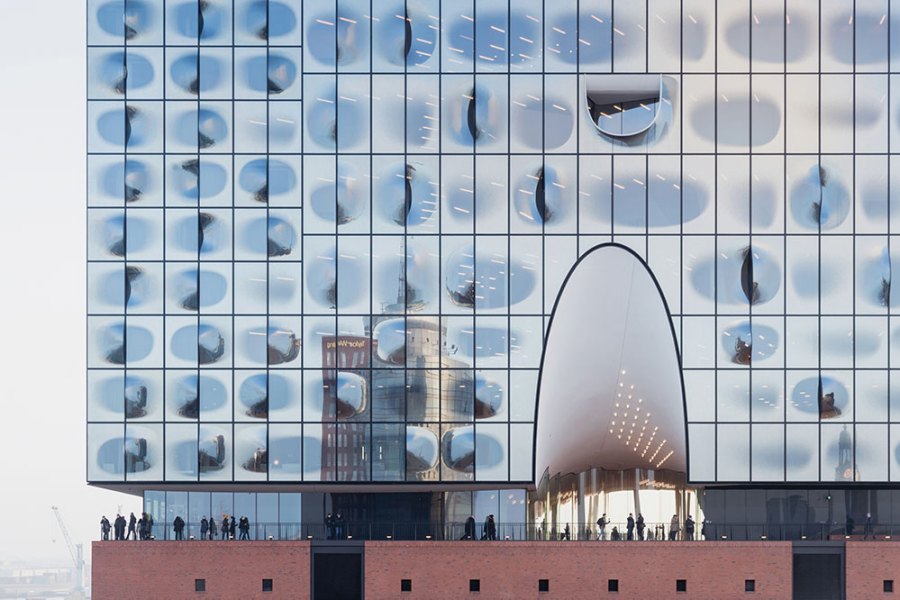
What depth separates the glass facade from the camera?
55062 mm

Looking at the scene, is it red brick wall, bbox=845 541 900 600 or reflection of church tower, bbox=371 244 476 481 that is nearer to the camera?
red brick wall, bbox=845 541 900 600

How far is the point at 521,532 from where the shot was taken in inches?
2196

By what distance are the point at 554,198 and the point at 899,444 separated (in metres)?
14.9

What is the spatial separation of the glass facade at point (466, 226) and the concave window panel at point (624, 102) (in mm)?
85

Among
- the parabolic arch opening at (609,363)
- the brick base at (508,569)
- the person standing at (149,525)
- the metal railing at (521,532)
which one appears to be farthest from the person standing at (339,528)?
the parabolic arch opening at (609,363)

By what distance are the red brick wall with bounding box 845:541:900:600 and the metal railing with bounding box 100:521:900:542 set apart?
125 centimetres

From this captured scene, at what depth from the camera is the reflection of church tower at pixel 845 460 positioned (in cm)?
5472

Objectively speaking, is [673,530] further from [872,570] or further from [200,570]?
[200,570]

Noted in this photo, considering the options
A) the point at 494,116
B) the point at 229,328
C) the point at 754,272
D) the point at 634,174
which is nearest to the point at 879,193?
the point at 754,272

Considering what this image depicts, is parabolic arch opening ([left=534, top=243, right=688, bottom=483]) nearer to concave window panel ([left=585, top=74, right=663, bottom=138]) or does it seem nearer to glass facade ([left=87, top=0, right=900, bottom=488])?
glass facade ([left=87, top=0, right=900, bottom=488])

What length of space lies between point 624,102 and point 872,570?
1836 centimetres

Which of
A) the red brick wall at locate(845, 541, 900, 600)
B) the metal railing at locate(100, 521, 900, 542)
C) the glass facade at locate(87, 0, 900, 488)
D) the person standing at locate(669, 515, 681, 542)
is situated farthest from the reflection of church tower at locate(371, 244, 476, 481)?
the red brick wall at locate(845, 541, 900, 600)

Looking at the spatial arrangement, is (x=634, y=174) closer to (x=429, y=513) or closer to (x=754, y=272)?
(x=754, y=272)

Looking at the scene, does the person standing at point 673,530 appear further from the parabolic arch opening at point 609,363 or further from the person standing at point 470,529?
the person standing at point 470,529
